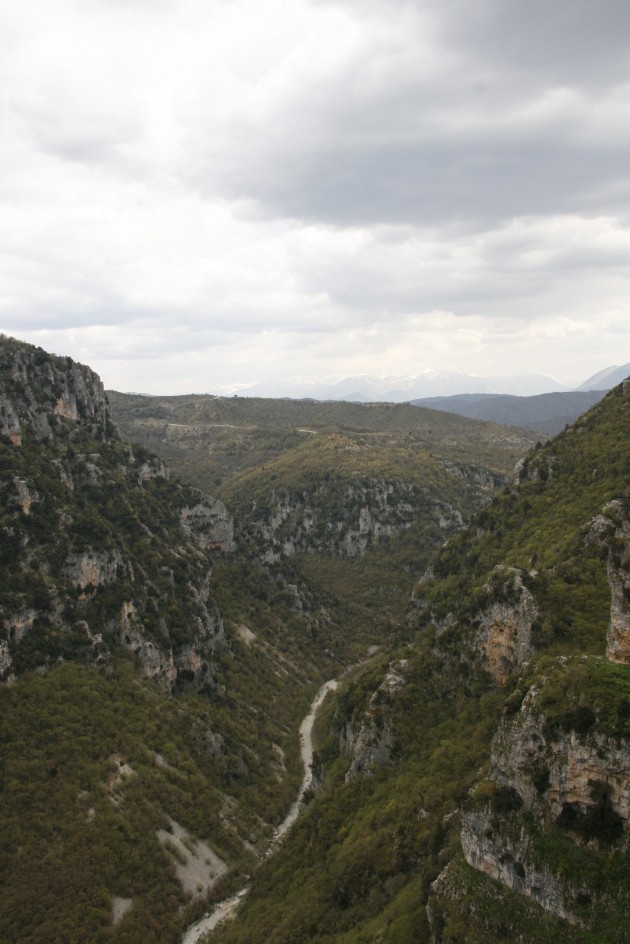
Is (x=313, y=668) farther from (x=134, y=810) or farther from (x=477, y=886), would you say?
(x=477, y=886)

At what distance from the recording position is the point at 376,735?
207 feet

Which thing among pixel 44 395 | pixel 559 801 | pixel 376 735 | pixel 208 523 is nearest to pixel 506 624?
pixel 376 735

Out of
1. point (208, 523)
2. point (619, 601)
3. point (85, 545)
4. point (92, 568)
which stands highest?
point (619, 601)

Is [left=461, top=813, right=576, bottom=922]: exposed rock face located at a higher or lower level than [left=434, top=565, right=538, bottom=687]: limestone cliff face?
lower

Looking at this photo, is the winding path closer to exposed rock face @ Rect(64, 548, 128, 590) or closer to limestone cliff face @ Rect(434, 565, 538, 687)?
limestone cliff face @ Rect(434, 565, 538, 687)

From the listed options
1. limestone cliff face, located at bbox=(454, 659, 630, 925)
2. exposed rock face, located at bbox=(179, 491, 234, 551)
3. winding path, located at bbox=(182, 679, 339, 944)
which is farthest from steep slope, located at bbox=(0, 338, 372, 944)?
limestone cliff face, located at bbox=(454, 659, 630, 925)

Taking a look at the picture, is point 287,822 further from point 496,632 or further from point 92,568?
point 496,632

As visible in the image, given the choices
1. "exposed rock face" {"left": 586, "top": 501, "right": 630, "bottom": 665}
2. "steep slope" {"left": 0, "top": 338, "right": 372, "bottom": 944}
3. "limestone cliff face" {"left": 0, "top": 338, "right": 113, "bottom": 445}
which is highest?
"limestone cliff face" {"left": 0, "top": 338, "right": 113, "bottom": 445}

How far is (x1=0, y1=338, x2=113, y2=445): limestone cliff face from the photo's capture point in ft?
358

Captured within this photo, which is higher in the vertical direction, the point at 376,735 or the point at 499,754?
the point at 499,754

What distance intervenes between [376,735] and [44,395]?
93.2m

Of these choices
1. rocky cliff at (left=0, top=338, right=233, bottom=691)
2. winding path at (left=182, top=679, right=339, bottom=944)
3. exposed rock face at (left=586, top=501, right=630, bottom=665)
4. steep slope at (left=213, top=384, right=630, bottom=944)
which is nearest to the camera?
steep slope at (left=213, top=384, right=630, bottom=944)

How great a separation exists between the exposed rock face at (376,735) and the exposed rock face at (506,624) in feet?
41.0

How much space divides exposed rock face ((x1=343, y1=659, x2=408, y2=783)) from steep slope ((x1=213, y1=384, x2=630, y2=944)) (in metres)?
0.18
